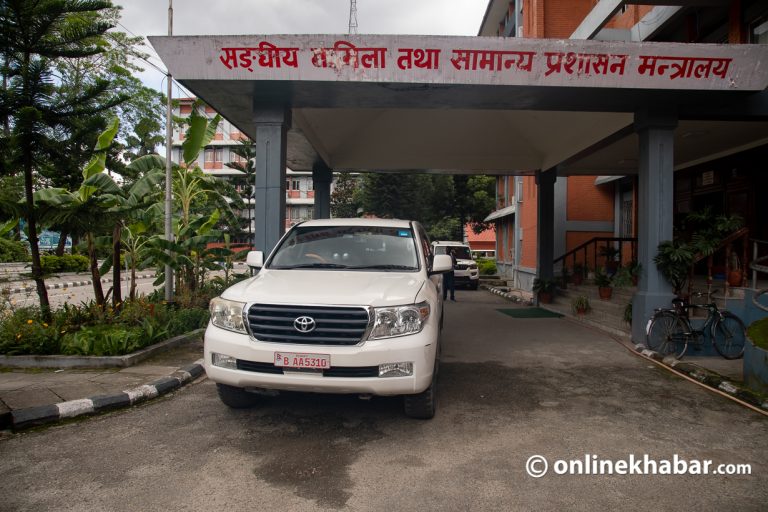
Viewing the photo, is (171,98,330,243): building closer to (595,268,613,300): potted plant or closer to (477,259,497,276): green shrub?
(477,259,497,276): green shrub

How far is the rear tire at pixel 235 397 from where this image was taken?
187 inches

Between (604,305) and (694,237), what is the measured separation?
150 inches

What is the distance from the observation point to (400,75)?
7.13 m

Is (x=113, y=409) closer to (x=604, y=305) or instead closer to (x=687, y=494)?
(x=687, y=494)

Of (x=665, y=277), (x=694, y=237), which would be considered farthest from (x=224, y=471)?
(x=694, y=237)

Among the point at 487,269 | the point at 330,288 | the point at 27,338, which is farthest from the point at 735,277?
the point at 487,269

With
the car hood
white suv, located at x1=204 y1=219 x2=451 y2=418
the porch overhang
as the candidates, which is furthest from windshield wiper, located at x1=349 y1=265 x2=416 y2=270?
the porch overhang

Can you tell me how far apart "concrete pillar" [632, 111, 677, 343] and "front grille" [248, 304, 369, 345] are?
19.8ft

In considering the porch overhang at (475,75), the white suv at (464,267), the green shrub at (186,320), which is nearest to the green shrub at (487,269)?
the white suv at (464,267)

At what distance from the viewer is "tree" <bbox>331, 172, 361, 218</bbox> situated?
31.8 metres

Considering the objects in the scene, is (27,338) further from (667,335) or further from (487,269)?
(487,269)

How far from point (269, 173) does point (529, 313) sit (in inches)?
335

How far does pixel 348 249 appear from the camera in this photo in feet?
18.3

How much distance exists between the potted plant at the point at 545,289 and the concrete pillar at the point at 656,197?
657cm
